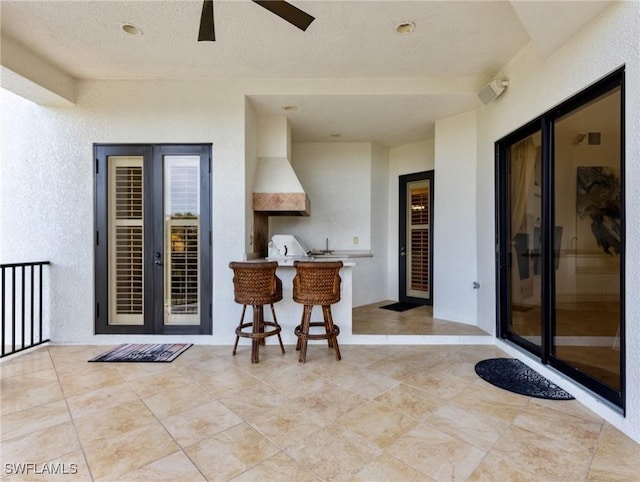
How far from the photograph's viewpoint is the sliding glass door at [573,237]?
223 centimetres

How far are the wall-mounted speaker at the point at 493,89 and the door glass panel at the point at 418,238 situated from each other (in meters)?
2.02

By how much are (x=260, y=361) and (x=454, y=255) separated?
112 inches

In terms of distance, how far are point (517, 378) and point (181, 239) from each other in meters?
3.61

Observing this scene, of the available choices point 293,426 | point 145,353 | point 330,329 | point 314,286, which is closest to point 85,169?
point 145,353

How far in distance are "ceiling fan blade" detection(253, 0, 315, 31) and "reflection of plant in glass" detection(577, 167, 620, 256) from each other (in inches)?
91.5

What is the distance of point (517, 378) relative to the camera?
9.05ft

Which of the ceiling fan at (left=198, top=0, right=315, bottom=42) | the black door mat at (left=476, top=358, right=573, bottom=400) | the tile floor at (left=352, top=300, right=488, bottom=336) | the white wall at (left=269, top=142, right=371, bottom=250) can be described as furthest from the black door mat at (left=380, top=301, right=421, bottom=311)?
the ceiling fan at (left=198, top=0, right=315, bottom=42)

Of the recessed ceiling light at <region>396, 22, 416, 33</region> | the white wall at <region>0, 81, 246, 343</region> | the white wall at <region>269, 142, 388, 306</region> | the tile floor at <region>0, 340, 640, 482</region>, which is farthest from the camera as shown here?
the white wall at <region>269, 142, 388, 306</region>

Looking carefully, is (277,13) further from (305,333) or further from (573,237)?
(573,237)

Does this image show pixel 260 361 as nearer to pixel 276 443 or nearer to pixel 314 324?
pixel 314 324

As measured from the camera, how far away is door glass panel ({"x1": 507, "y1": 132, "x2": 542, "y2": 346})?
9.89 ft

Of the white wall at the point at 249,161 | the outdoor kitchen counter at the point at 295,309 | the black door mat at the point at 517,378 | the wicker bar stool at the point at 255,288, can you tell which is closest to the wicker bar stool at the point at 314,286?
the wicker bar stool at the point at 255,288

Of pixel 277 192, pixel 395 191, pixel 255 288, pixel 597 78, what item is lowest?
pixel 255 288

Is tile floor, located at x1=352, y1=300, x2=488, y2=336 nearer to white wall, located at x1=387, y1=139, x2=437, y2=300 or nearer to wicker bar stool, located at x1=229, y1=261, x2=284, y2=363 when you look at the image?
white wall, located at x1=387, y1=139, x2=437, y2=300
